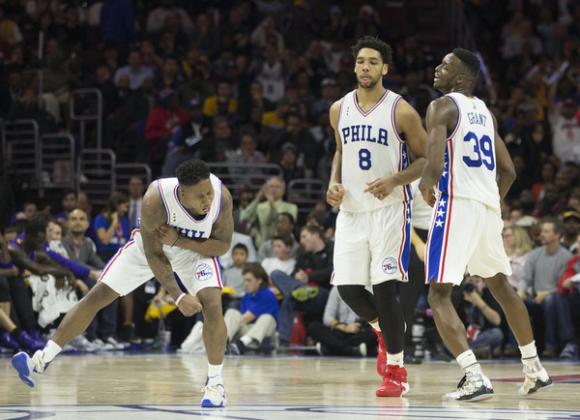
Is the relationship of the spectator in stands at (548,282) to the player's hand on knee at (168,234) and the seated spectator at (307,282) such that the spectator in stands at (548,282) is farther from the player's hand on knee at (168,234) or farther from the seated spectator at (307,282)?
the player's hand on knee at (168,234)

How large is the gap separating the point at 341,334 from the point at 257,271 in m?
1.24

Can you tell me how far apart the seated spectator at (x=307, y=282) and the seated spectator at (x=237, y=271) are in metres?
0.47

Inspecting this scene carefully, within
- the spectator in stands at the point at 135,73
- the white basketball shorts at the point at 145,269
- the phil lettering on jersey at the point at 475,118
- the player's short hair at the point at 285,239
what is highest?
the spectator in stands at the point at 135,73

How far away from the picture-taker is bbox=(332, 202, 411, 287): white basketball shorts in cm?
745

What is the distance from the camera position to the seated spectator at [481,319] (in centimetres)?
1213

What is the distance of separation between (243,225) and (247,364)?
166 inches

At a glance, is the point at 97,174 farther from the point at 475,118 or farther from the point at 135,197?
the point at 475,118

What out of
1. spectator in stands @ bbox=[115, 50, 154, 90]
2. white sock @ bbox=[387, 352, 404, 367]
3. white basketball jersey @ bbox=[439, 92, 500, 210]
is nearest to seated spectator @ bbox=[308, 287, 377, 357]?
white sock @ bbox=[387, 352, 404, 367]

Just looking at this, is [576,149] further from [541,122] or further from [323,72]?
[323,72]

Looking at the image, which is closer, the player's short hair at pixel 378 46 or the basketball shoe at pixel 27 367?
the basketball shoe at pixel 27 367

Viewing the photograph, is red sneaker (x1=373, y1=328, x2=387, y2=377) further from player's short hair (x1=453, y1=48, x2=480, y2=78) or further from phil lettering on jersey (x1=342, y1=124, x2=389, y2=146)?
player's short hair (x1=453, y1=48, x2=480, y2=78)

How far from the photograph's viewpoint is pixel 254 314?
1300 centimetres

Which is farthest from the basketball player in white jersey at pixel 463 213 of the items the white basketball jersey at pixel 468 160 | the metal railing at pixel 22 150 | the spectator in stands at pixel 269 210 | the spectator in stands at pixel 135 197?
the metal railing at pixel 22 150

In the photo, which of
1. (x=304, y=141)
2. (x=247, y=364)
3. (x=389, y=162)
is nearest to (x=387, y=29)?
(x=304, y=141)
